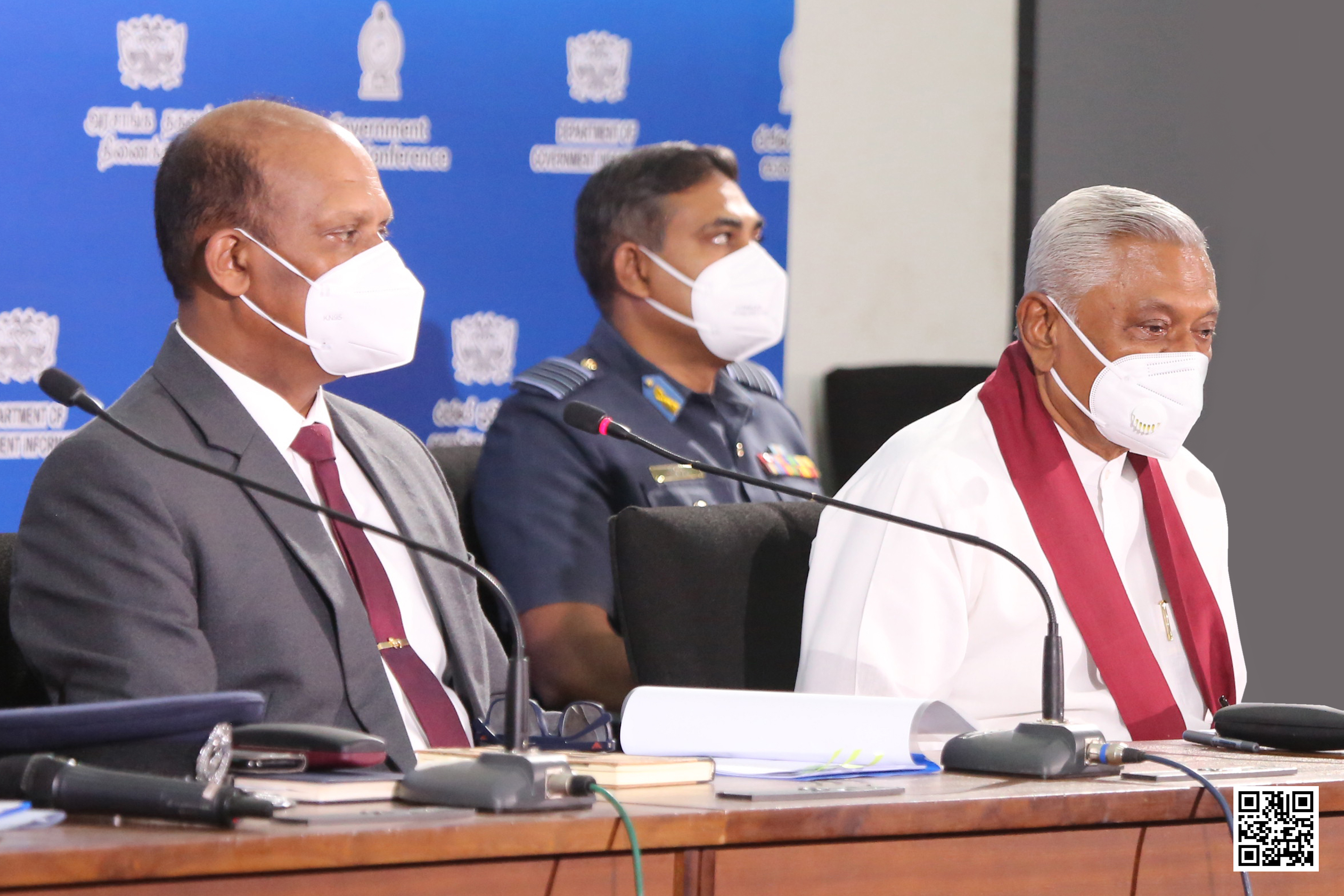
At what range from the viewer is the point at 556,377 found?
3561mm

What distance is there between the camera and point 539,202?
411 centimetres

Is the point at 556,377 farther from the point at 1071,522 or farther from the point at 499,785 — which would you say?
the point at 499,785

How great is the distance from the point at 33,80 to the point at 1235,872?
Result: 2834 millimetres

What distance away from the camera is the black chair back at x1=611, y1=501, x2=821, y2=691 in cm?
244

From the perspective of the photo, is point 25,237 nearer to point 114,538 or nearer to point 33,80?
point 33,80

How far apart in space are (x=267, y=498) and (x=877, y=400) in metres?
2.36

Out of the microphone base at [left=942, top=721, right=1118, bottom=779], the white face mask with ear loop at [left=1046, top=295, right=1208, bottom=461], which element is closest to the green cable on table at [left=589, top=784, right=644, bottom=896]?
the microphone base at [left=942, top=721, right=1118, bottom=779]

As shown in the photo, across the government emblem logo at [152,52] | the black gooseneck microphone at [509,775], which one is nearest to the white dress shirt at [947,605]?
the black gooseneck microphone at [509,775]

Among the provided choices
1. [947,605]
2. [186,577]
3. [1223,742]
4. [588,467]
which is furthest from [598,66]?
[1223,742]

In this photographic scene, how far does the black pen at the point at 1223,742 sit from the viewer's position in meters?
1.99

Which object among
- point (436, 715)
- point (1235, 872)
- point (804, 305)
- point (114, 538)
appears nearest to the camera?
point (1235, 872)

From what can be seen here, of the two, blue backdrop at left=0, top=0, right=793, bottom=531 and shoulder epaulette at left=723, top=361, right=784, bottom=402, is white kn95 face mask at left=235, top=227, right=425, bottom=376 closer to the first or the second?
blue backdrop at left=0, top=0, right=793, bottom=531

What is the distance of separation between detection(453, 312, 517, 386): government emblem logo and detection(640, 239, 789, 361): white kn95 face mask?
386mm

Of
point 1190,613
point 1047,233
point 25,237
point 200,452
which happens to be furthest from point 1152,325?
point 25,237
